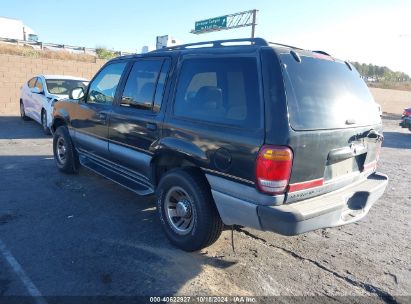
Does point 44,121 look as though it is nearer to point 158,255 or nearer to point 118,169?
point 118,169

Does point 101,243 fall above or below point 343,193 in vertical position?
below

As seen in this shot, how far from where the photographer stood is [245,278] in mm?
3141

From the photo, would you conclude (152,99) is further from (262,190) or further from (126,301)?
(126,301)

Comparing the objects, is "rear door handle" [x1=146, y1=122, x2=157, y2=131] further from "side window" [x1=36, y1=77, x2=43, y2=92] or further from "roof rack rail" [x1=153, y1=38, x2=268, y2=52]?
"side window" [x1=36, y1=77, x2=43, y2=92]

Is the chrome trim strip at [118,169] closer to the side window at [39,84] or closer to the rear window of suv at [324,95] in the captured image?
the rear window of suv at [324,95]

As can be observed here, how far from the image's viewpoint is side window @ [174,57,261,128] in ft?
9.43

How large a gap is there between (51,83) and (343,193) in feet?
30.5

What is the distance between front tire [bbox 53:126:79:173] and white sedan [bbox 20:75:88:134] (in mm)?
3522

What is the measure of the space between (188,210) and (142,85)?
1655 mm

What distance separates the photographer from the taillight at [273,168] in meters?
2.69

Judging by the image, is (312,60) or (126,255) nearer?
(312,60)

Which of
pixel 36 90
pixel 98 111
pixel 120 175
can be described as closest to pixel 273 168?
pixel 120 175

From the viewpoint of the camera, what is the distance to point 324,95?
3.07 metres

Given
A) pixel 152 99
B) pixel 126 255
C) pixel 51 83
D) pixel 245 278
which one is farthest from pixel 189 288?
pixel 51 83
